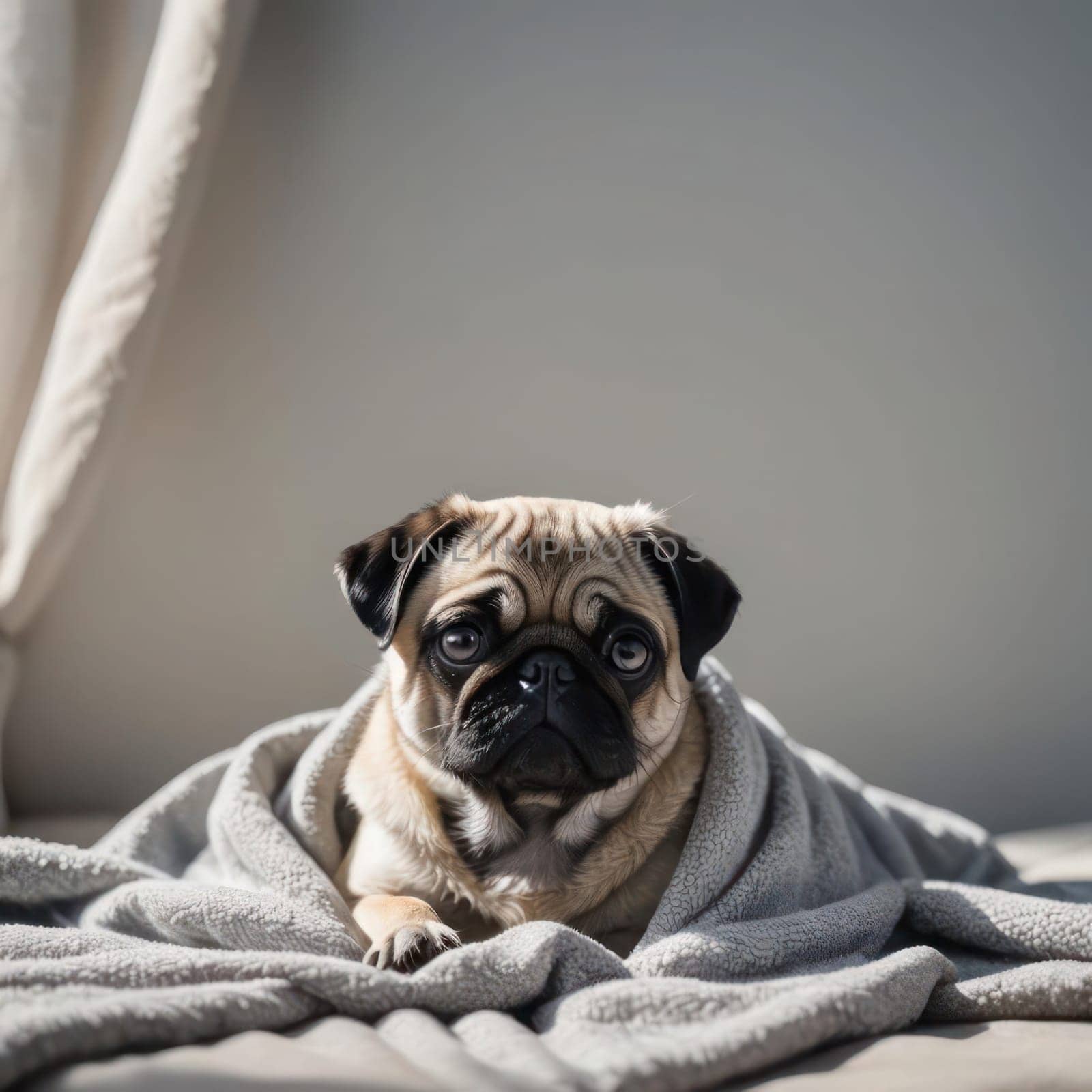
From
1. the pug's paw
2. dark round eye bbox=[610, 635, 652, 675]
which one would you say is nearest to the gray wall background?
dark round eye bbox=[610, 635, 652, 675]

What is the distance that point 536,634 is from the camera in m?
1.37

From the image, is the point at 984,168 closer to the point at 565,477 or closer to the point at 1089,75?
the point at 1089,75

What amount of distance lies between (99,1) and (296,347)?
843 mm

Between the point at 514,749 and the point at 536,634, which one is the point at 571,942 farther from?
the point at 536,634

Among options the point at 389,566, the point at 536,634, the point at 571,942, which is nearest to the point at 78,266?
the point at 389,566

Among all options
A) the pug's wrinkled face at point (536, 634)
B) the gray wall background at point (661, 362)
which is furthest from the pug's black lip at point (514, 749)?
the gray wall background at point (661, 362)

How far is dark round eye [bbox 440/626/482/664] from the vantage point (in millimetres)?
1373

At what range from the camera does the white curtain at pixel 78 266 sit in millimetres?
1963

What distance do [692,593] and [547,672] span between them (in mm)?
270

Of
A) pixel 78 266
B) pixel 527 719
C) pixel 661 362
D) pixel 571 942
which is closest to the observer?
pixel 571 942

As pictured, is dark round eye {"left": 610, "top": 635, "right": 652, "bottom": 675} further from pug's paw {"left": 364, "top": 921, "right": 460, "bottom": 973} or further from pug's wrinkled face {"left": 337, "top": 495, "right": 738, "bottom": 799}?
pug's paw {"left": 364, "top": 921, "right": 460, "bottom": 973}

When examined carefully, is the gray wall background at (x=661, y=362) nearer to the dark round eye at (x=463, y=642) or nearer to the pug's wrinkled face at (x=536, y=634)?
the pug's wrinkled face at (x=536, y=634)

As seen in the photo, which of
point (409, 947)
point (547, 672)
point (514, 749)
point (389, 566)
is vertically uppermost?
point (389, 566)

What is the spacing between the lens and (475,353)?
2.32m
